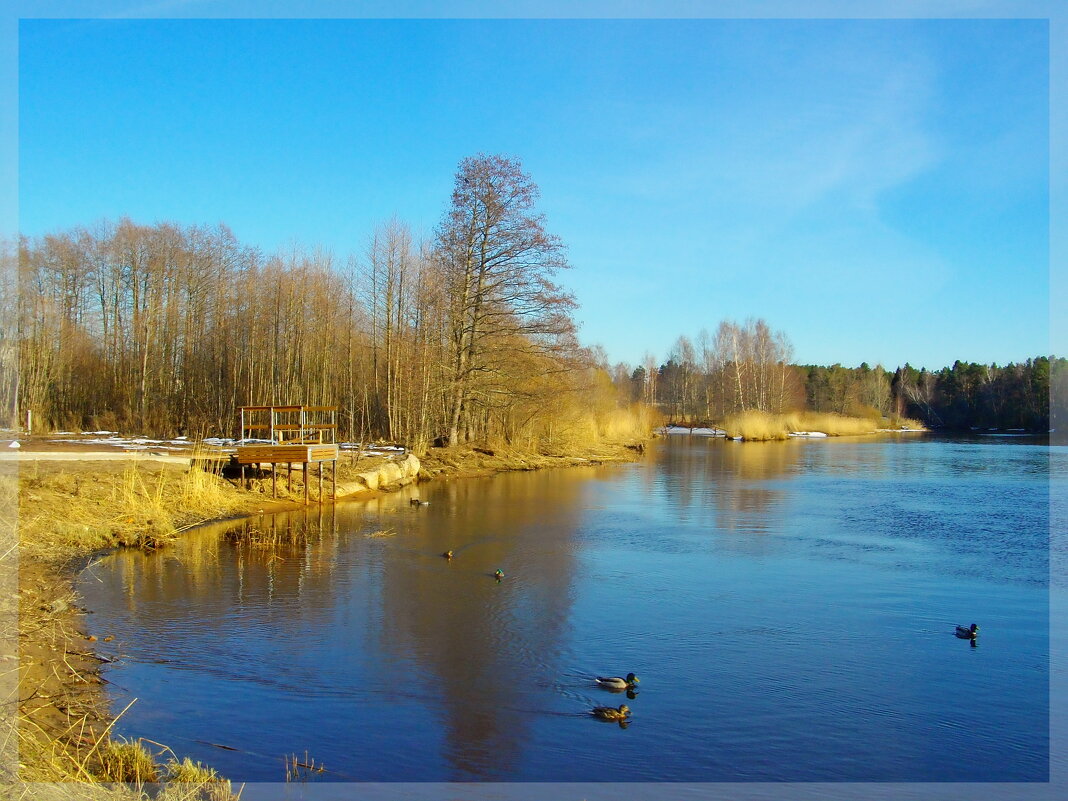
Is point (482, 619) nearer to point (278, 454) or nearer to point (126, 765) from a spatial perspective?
point (126, 765)

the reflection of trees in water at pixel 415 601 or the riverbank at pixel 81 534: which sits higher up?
the riverbank at pixel 81 534

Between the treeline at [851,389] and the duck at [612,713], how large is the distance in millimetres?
52145

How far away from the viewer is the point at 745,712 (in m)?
6.66

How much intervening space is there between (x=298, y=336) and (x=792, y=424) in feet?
120

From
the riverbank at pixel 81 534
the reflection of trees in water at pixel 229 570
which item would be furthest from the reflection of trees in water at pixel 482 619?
the riverbank at pixel 81 534

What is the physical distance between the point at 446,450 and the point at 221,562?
1611 centimetres

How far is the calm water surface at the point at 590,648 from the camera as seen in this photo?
19.4 ft

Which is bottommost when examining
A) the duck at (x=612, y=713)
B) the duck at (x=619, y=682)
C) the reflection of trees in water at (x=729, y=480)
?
the duck at (x=612, y=713)

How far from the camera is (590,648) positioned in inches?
325

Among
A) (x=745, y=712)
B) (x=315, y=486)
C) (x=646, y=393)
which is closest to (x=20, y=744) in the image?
(x=745, y=712)

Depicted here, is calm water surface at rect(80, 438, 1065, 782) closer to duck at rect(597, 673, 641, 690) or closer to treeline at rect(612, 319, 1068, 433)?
duck at rect(597, 673, 641, 690)

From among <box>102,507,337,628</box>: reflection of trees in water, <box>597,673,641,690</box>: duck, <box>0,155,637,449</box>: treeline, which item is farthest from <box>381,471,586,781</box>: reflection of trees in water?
<box>0,155,637,449</box>: treeline

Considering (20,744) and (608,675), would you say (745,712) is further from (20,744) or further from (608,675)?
(20,744)

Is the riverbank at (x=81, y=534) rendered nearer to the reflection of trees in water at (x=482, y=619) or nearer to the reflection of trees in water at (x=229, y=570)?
the reflection of trees in water at (x=229, y=570)
